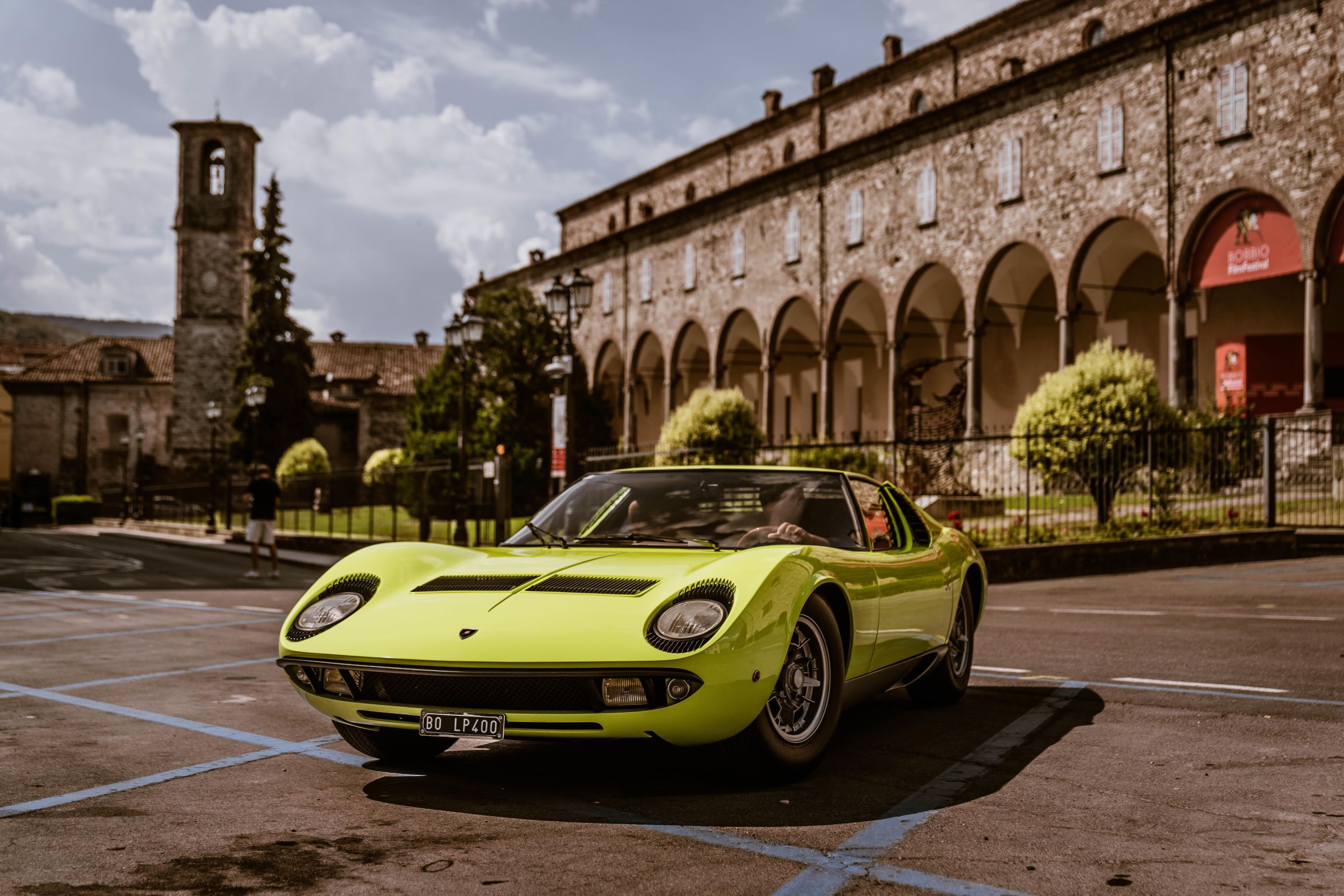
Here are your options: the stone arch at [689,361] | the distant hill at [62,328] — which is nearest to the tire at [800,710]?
the stone arch at [689,361]

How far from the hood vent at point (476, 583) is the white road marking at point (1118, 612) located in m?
8.15

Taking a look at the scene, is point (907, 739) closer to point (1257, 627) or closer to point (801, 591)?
point (801, 591)

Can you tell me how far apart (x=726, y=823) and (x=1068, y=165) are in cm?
3060

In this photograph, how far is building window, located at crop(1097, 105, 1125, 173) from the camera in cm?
3005

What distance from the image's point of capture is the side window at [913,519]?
6.46 m

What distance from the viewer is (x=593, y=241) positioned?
2096 inches

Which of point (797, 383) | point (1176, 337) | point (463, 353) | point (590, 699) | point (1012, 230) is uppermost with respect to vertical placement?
point (1012, 230)

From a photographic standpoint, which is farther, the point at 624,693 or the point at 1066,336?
the point at 1066,336

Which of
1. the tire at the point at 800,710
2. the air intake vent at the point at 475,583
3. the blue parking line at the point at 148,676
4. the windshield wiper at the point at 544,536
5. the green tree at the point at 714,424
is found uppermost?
the green tree at the point at 714,424

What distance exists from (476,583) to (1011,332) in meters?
38.3

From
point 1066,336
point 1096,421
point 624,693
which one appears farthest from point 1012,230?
point 624,693

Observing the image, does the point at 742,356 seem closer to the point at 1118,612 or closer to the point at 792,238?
the point at 792,238

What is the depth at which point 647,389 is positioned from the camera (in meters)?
56.5

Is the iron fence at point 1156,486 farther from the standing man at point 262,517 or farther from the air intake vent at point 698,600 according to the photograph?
the air intake vent at point 698,600
